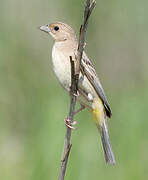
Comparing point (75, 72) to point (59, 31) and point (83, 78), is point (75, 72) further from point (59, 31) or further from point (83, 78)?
point (59, 31)

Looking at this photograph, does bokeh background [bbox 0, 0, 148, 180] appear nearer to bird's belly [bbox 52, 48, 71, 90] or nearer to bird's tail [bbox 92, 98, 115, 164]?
bird's tail [bbox 92, 98, 115, 164]

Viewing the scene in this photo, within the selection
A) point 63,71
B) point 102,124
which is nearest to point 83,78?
point 63,71

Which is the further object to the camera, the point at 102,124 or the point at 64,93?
the point at 64,93

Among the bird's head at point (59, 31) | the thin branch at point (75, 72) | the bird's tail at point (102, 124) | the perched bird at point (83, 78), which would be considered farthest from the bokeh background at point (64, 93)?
the thin branch at point (75, 72)

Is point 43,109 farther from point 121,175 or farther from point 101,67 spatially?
point 101,67

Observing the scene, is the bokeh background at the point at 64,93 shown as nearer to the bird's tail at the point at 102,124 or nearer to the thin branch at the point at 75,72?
the bird's tail at the point at 102,124

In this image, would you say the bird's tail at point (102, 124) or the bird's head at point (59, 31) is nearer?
the bird's tail at point (102, 124)

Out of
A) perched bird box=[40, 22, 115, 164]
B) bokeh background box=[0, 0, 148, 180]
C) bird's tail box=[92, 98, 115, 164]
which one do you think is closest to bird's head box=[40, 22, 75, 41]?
perched bird box=[40, 22, 115, 164]
